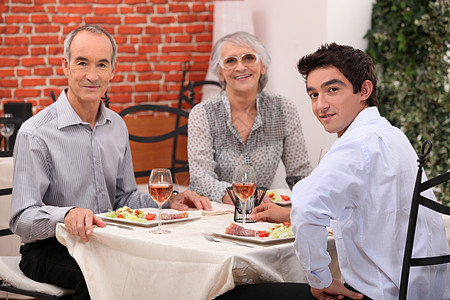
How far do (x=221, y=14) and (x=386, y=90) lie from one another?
151 cm

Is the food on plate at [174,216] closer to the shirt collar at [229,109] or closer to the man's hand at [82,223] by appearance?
the man's hand at [82,223]

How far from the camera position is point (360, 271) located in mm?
1577

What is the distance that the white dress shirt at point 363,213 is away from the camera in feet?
5.01

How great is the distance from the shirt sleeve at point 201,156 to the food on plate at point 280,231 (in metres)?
0.80

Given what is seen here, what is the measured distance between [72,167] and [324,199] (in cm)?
119

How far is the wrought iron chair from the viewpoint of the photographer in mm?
2215

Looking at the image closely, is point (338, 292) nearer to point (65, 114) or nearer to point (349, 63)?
point (349, 63)

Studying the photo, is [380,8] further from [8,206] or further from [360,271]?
[360,271]

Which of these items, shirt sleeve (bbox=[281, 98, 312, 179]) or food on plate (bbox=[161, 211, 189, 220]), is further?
shirt sleeve (bbox=[281, 98, 312, 179])

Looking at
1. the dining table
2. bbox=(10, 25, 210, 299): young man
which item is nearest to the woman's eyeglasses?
bbox=(10, 25, 210, 299): young man

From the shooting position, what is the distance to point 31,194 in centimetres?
221

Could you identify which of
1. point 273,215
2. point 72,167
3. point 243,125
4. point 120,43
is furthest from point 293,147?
point 120,43

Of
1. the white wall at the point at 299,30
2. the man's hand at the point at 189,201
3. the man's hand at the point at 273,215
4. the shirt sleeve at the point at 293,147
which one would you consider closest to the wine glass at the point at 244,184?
the man's hand at the point at 273,215

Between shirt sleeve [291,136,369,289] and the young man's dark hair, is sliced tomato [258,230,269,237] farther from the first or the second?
the young man's dark hair
